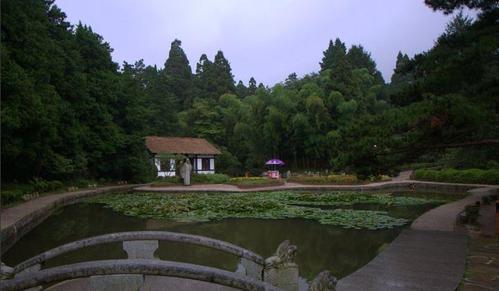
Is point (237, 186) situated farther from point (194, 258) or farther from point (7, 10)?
point (194, 258)

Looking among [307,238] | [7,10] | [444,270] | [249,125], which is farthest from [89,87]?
[444,270]

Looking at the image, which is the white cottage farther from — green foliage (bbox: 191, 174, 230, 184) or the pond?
the pond

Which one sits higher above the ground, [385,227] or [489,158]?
[489,158]

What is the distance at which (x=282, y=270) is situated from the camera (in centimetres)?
456

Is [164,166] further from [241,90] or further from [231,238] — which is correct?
[241,90]

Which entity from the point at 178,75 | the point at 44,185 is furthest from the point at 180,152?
the point at 178,75

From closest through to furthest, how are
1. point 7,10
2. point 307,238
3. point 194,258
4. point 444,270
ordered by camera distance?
point 444,270, point 194,258, point 307,238, point 7,10

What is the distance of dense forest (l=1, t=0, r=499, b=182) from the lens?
847 centimetres

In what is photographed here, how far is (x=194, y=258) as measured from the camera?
7.82 metres

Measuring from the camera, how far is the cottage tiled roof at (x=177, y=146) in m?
31.8

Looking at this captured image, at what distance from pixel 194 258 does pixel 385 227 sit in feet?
18.4

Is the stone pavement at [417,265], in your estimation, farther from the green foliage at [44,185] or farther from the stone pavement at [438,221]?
the green foliage at [44,185]

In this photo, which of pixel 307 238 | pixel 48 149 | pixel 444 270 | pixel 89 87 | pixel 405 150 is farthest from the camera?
pixel 89 87

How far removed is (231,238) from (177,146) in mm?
23603
